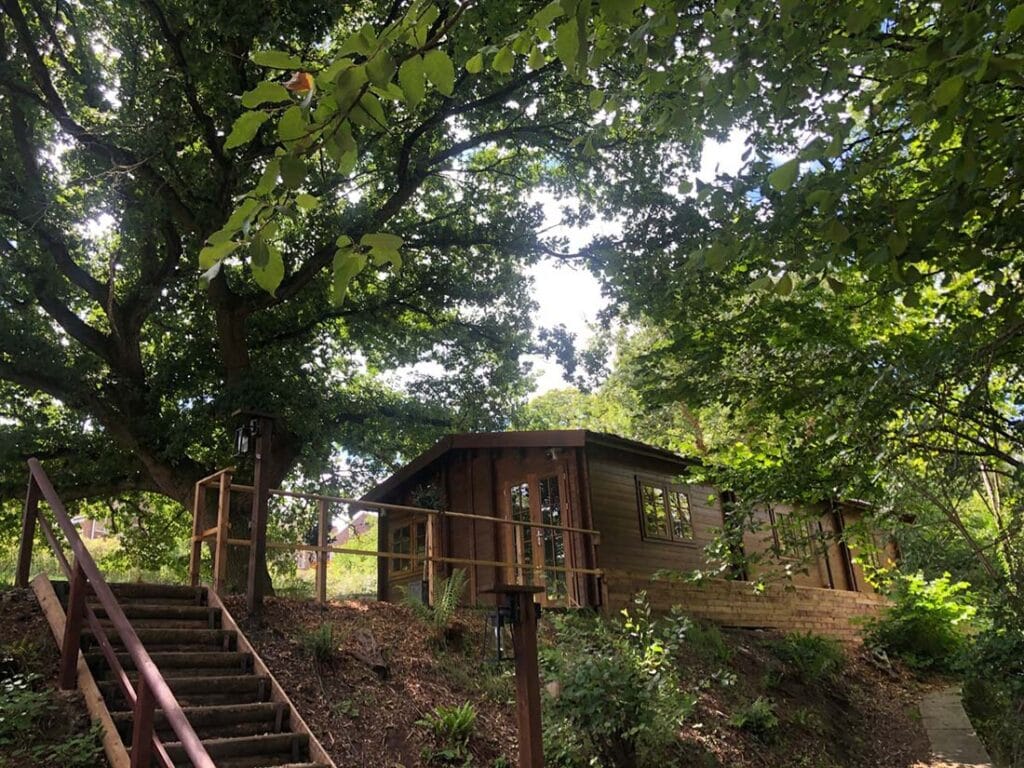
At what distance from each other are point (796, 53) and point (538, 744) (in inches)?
199

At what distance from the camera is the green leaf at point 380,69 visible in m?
1.67

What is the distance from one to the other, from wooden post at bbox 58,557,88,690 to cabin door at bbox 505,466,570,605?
833cm

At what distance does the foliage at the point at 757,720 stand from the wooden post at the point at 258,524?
19.9 ft

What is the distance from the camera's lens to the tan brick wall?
13.2 meters

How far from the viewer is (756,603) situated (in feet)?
49.7

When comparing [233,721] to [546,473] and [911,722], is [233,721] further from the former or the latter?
[911,722]

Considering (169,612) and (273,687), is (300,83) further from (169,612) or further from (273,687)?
(169,612)

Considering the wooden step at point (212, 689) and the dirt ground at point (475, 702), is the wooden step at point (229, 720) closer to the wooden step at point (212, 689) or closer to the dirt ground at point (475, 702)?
the wooden step at point (212, 689)

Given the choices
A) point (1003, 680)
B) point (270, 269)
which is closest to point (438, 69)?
point (270, 269)

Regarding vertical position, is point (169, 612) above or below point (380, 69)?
below

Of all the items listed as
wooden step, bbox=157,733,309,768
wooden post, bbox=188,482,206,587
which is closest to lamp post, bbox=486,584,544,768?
wooden step, bbox=157,733,309,768

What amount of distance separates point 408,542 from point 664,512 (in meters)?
5.76

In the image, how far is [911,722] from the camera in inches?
460

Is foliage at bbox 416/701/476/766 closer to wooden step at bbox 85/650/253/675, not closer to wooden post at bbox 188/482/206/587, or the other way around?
wooden step at bbox 85/650/253/675
